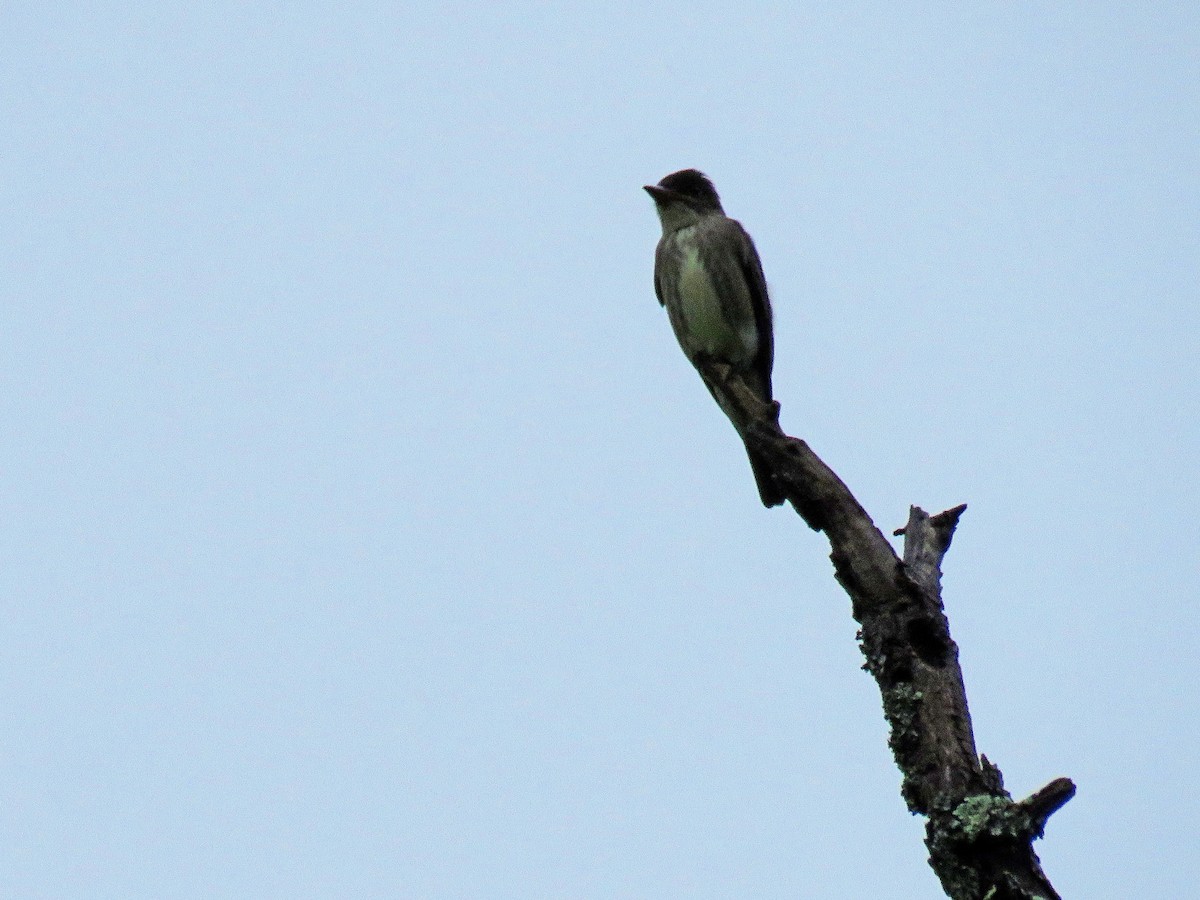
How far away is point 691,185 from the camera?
30.3 ft

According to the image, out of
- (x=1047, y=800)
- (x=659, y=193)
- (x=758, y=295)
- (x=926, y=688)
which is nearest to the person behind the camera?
(x=1047, y=800)

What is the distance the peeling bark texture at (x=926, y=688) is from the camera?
3.90 metres

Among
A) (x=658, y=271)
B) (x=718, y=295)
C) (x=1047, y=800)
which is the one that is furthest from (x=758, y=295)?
(x=1047, y=800)

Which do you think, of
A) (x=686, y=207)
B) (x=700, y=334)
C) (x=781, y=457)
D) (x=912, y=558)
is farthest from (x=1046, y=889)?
(x=686, y=207)

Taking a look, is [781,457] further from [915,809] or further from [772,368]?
[772,368]

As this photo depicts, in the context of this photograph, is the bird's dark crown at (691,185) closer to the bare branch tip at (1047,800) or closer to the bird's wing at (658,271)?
the bird's wing at (658,271)

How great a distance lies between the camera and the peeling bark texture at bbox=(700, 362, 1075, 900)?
12.8 feet

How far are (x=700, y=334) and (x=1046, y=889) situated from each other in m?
5.06

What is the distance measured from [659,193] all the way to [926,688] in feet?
17.6

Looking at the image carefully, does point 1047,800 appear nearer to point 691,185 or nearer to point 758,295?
point 758,295

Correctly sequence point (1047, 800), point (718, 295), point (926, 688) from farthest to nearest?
point (718, 295) → point (926, 688) → point (1047, 800)

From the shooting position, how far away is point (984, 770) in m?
4.06

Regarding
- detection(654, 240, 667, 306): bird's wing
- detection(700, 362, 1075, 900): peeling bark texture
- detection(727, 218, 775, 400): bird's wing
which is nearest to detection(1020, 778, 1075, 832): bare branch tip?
detection(700, 362, 1075, 900): peeling bark texture

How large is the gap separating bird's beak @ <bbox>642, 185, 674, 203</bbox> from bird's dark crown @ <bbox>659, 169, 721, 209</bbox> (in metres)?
0.13
